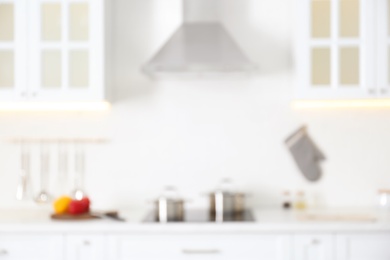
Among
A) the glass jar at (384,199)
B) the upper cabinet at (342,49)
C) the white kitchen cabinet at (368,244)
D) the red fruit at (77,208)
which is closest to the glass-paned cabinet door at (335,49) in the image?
the upper cabinet at (342,49)

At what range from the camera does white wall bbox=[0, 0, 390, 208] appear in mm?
3705

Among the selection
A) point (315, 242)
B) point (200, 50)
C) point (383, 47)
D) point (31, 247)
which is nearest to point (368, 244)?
point (315, 242)

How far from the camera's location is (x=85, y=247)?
3.11 m

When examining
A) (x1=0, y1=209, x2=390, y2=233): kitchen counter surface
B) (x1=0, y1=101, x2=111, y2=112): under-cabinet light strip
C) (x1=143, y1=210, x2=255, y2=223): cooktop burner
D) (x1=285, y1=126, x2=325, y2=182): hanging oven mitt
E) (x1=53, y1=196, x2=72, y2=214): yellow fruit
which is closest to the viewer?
(x1=0, y1=209, x2=390, y2=233): kitchen counter surface

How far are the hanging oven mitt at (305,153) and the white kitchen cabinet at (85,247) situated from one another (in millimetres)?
1227

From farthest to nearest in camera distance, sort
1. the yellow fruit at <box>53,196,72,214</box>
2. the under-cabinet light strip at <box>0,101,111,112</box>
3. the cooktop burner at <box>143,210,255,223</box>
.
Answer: the under-cabinet light strip at <box>0,101,111,112</box>
the yellow fruit at <box>53,196,72,214</box>
the cooktop burner at <box>143,210,255,223</box>

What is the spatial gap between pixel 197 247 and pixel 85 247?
1.76 feet

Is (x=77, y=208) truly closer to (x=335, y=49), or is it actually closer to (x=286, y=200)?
(x=286, y=200)

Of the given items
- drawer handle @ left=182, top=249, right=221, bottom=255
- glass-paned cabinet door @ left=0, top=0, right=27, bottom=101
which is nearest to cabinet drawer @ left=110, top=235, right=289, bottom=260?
drawer handle @ left=182, top=249, right=221, bottom=255

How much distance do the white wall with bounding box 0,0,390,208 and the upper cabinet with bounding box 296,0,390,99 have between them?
12.8 inches

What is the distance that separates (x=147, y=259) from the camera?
312cm

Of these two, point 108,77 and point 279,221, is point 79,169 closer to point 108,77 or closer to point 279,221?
point 108,77

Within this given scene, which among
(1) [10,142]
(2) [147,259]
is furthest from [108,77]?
(2) [147,259]

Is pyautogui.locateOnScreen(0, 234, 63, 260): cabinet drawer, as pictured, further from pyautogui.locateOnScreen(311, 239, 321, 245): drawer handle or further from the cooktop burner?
pyautogui.locateOnScreen(311, 239, 321, 245): drawer handle
